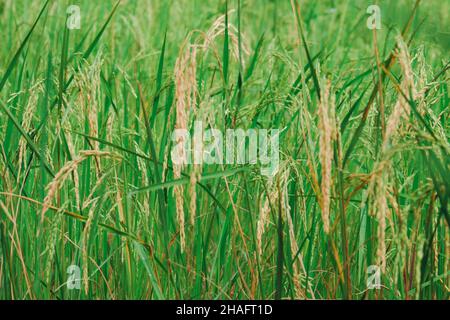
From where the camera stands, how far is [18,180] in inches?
78.1

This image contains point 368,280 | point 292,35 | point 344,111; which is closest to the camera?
point 368,280

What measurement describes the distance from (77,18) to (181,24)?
4.32 ft

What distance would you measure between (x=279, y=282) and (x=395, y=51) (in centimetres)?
53

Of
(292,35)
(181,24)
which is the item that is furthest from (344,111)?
(181,24)

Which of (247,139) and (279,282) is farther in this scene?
(247,139)

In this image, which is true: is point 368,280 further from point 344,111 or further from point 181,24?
point 181,24

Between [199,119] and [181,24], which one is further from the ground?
[181,24]

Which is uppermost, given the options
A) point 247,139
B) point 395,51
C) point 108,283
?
point 395,51

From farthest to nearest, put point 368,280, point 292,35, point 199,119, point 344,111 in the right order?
A: point 292,35 → point 344,111 → point 368,280 → point 199,119

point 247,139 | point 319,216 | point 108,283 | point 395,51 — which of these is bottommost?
point 108,283
